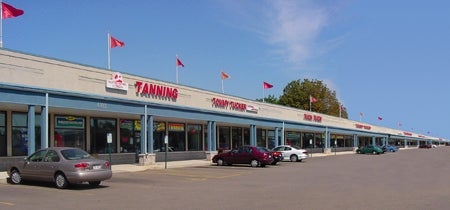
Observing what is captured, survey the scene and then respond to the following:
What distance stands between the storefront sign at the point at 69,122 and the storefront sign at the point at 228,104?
44.2 feet

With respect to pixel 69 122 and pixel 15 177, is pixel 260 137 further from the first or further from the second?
pixel 15 177

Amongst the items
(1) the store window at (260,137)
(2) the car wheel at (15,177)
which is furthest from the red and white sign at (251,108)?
(2) the car wheel at (15,177)

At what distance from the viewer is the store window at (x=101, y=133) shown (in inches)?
1259

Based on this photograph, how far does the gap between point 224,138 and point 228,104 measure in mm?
5093

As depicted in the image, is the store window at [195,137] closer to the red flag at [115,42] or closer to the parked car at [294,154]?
the parked car at [294,154]

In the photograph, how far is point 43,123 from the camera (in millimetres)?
23703

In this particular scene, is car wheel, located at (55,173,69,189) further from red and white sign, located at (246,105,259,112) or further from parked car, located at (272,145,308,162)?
red and white sign, located at (246,105,259,112)

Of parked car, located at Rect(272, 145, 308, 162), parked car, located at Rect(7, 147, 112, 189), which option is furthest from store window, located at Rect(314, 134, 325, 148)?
parked car, located at Rect(7, 147, 112, 189)

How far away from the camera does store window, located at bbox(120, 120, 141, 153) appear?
114ft

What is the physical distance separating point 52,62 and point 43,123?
3.54 m

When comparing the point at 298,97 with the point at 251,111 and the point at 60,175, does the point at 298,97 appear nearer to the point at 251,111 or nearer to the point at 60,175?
the point at 251,111

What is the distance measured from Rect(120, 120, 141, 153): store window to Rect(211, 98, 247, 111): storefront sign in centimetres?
812

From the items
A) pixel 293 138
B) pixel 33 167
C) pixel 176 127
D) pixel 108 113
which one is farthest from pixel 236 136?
pixel 33 167

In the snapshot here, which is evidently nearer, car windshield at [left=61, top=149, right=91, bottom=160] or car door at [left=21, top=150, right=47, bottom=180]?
car windshield at [left=61, top=149, right=91, bottom=160]
